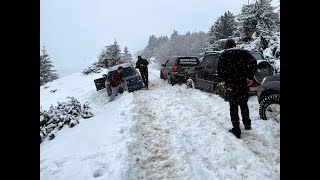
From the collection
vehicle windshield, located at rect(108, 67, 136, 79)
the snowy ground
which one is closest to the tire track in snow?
the snowy ground

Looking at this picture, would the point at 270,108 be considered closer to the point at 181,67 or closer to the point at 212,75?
the point at 212,75

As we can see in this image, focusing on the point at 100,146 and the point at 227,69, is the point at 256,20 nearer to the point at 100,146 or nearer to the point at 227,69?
the point at 227,69

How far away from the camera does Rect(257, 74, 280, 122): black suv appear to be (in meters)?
5.64

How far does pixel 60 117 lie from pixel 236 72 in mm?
6764

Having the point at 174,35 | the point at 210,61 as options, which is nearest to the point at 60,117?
the point at 210,61

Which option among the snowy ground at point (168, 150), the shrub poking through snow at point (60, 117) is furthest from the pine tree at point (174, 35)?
the snowy ground at point (168, 150)

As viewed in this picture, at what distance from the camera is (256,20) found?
48.0 ft

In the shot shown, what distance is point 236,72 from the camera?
5.33 m

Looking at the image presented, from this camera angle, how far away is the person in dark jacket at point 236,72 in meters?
5.24

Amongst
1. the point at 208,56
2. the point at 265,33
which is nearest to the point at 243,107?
the point at 208,56

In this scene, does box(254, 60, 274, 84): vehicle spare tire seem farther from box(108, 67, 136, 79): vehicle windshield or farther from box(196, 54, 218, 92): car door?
box(108, 67, 136, 79): vehicle windshield

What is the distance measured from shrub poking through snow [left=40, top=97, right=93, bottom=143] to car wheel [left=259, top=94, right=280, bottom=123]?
610 centimetres

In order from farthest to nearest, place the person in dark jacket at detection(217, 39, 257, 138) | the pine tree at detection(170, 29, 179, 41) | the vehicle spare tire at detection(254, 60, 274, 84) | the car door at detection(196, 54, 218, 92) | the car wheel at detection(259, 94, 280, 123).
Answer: the pine tree at detection(170, 29, 179, 41), the car door at detection(196, 54, 218, 92), the vehicle spare tire at detection(254, 60, 274, 84), the car wheel at detection(259, 94, 280, 123), the person in dark jacket at detection(217, 39, 257, 138)
